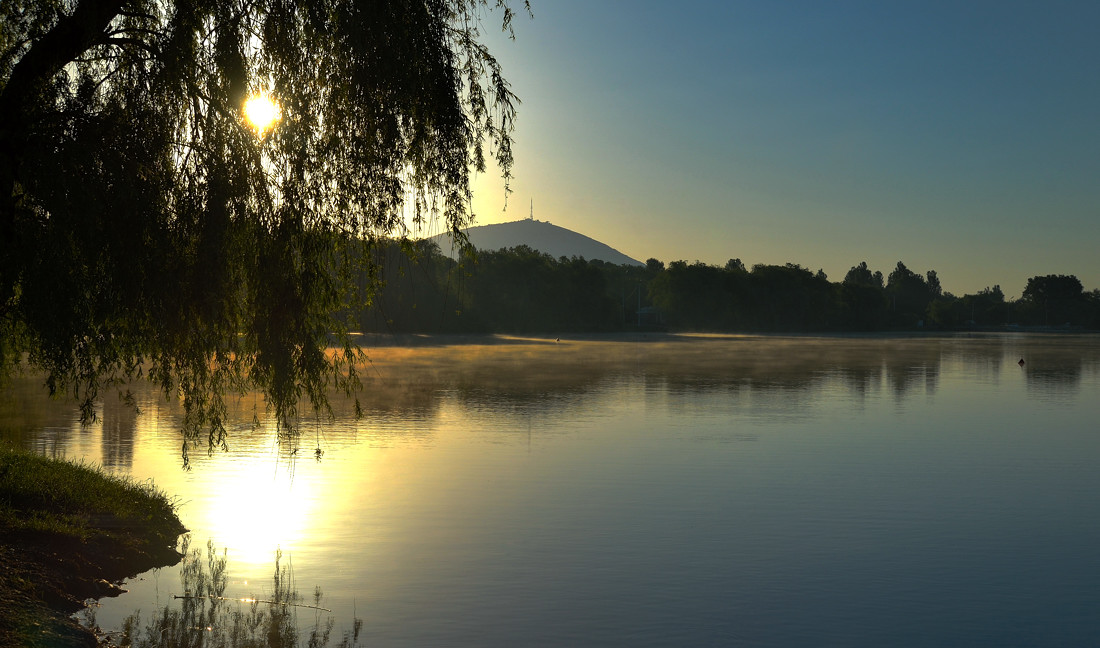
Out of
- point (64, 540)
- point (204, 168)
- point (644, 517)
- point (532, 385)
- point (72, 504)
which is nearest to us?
point (204, 168)

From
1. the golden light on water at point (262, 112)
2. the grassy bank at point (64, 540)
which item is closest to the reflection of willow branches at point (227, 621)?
the grassy bank at point (64, 540)

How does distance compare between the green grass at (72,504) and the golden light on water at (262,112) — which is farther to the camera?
the green grass at (72,504)

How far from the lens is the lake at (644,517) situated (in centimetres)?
1261

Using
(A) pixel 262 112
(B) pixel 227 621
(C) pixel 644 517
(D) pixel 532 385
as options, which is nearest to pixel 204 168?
(A) pixel 262 112

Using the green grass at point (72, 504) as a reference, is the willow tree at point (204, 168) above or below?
above

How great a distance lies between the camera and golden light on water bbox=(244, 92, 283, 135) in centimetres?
1223

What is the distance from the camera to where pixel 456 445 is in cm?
2761

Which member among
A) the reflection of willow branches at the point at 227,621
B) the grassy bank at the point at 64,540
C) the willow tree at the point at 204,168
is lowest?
the reflection of willow branches at the point at 227,621

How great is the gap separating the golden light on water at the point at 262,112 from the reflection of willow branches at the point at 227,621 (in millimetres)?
5660

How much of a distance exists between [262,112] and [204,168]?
0.98 metres

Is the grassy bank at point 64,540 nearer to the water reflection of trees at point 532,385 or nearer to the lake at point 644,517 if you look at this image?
the lake at point 644,517

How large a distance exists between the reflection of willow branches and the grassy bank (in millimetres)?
810

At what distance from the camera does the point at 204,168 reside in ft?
39.2

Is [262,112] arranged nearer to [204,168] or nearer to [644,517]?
[204,168]
